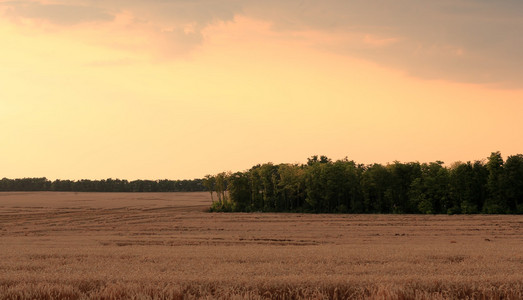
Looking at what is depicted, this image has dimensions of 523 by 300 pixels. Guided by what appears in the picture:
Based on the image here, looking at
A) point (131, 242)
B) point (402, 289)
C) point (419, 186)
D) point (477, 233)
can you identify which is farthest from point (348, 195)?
point (402, 289)

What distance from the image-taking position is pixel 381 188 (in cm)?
8875

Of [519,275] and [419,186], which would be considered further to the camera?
[419,186]

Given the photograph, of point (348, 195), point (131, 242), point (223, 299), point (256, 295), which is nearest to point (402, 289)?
point (256, 295)

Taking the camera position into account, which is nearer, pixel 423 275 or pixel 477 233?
pixel 423 275

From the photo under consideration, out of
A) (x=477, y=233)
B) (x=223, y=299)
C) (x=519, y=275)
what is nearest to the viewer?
(x=223, y=299)

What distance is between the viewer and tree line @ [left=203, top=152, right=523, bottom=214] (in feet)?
260

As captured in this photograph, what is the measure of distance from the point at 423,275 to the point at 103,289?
1003 cm

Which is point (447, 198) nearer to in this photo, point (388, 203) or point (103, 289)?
point (388, 203)

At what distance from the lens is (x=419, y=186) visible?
8475cm

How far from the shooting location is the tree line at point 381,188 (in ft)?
260

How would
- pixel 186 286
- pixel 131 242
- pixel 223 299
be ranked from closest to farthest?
pixel 223 299 < pixel 186 286 < pixel 131 242

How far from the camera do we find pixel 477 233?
49969 millimetres

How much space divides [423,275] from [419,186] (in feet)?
237

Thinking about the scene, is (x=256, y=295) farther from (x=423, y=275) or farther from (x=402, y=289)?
(x=423, y=275)
